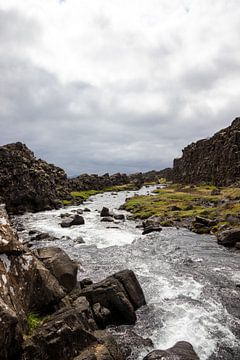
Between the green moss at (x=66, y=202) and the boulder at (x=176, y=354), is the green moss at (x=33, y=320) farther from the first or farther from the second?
the green moss at (x=66, y=202)

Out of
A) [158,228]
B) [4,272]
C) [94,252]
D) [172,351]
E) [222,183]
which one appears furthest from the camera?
[222,183]

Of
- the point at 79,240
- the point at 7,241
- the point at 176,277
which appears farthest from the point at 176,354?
the point at 79,240

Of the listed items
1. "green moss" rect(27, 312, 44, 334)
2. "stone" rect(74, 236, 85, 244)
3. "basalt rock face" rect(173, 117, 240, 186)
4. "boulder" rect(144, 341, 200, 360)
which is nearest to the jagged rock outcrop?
"green moss" rect(27, 312, 44, 334)

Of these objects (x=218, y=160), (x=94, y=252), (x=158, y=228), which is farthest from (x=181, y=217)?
(x=218, y=160)

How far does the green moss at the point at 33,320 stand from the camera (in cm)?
1900

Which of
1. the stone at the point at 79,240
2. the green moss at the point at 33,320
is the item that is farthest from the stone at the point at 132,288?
the stone at the point at 79,240

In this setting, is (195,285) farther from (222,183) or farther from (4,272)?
(222,183)

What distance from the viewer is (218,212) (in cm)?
7725

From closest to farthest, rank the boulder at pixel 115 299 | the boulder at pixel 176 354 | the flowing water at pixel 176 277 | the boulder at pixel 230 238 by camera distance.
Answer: the boulder at pixel 176 354, the flowing water at pixel 176 277, the boulder at pixel 115 299, the boulder at pixel 230 238

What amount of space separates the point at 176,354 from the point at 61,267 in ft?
42.7

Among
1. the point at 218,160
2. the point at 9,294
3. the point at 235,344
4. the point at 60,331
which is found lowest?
the point at 235,344

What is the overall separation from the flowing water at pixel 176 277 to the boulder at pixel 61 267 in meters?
6.32

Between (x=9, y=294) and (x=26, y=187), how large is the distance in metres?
99.5

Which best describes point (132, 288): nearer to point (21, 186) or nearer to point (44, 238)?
point (44, 238)
